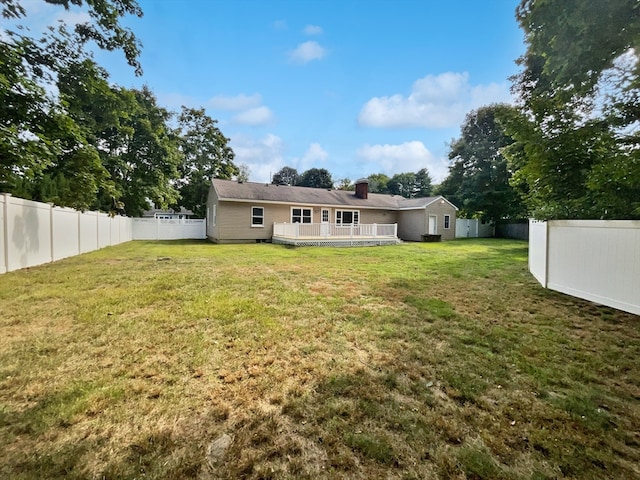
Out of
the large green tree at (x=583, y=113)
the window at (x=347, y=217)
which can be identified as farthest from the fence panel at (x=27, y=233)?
the window at (x=347, y=217)

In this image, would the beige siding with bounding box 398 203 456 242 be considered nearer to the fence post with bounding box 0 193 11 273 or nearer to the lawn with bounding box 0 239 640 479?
the lawn with bounding box 0 239 640 479

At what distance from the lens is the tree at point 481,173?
79.5 feet

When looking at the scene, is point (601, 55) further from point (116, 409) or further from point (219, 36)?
point (219, 36)

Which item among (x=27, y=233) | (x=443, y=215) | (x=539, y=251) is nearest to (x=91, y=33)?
(x=27, y=233)

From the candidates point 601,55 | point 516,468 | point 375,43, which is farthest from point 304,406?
point 375,43

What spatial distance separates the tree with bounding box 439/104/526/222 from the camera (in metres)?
24.2

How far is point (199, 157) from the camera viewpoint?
1101 inches

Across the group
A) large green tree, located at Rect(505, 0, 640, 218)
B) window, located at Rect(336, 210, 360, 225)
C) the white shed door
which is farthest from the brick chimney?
large green tree, located at Rect(505, 0, 640, 218)

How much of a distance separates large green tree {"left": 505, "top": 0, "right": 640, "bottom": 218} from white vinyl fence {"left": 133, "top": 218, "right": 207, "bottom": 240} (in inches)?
819

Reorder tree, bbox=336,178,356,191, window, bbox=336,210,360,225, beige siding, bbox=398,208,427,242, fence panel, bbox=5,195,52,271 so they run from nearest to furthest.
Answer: fence panel, bbox=5,195,52,271, window, bbox=336,210,360,225, beige siding, bbox=398,208,427,242, tree, bbox=336,178,356,191

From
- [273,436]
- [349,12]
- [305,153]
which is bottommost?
[273,436]

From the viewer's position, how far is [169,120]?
974 inches

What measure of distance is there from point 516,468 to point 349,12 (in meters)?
12.9

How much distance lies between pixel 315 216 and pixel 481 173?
53.4 ft
